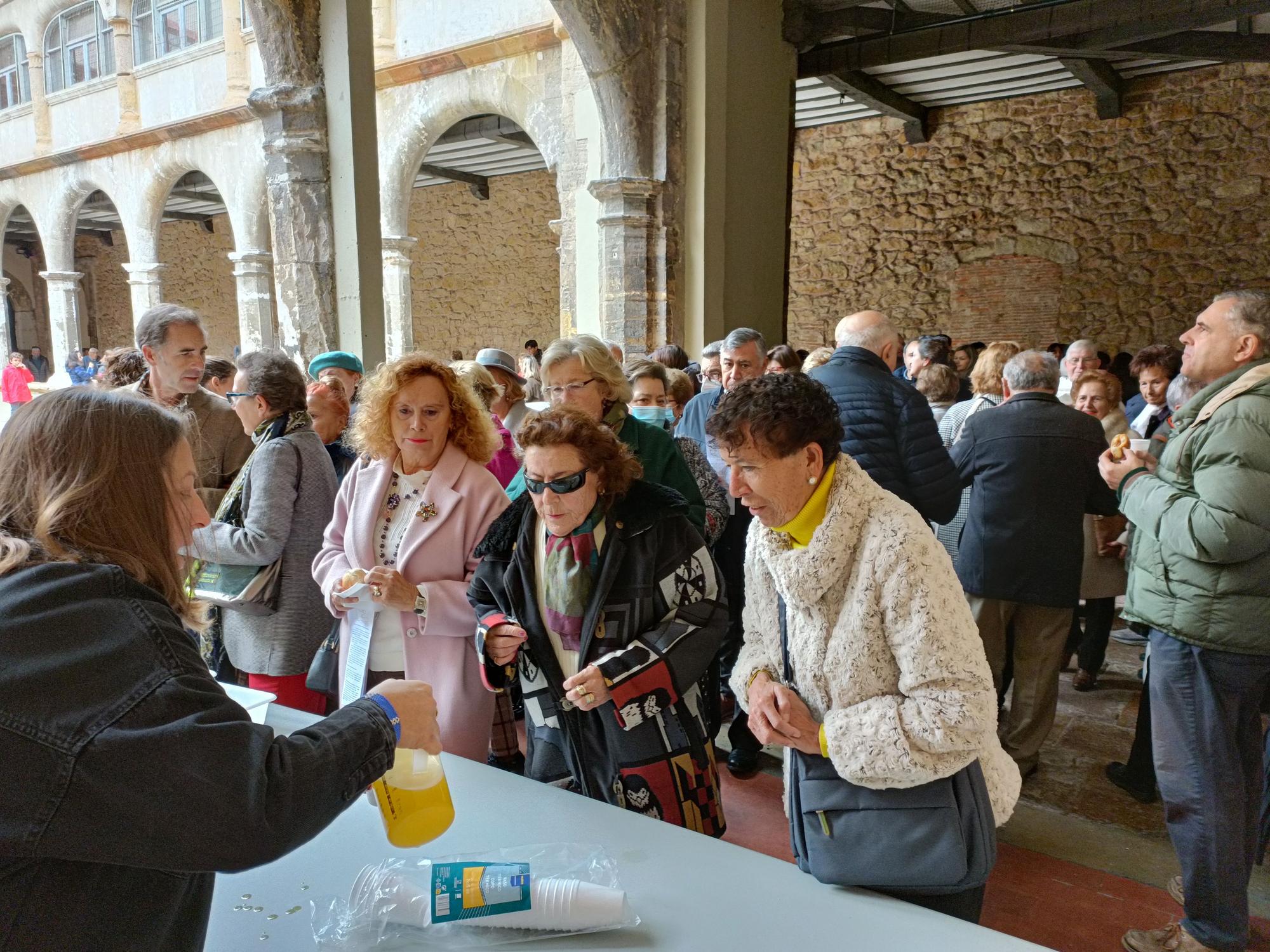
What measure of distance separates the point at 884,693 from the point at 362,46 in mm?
3798

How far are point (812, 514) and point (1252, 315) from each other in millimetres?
1391

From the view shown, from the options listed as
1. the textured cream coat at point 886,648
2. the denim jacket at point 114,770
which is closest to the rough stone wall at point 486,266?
the textured cream coat at point 886,648

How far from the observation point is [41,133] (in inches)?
577

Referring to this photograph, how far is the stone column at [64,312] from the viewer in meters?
13.8

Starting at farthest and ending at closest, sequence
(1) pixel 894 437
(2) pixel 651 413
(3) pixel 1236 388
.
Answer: (2) pixel 651 413, (1) pixel 894 437, (3) pixel 1236 388

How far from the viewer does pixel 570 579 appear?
182 cm

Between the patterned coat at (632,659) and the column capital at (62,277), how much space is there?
15.1 metres

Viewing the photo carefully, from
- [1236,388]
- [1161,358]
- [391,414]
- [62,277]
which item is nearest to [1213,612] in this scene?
[1236,388]

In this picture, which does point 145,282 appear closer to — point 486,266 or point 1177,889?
point 486,266

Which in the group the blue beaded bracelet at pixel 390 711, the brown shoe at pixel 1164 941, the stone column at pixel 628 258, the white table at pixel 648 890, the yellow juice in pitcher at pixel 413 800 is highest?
the stone column at pixel 628 258

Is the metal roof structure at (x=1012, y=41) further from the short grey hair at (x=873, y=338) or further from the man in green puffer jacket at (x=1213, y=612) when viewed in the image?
the man in green puffer jacket at (x=1213, y=612)

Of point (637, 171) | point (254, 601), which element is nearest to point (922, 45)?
point (637, 171)

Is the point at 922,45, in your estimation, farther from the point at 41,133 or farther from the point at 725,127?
the point at 41,133

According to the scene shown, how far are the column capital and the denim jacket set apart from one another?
622 inches
